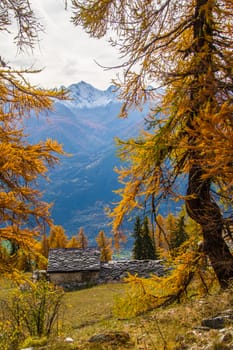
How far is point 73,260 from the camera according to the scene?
3731 centimetres

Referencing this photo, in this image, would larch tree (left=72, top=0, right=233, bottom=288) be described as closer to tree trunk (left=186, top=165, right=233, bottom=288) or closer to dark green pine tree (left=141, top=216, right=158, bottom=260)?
tree trunk (left=186, top=165, right=233, bottom=288)

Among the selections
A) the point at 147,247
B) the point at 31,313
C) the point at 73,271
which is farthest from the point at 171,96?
the point at 147,247

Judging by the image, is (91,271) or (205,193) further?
(91,271)

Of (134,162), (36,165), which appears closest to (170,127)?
(134,162)

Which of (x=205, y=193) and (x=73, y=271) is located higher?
(x=205, y=193)

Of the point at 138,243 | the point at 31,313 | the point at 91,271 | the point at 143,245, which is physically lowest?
the point at 31,313

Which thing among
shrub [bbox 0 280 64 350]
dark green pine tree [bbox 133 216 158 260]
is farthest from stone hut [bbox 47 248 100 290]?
shrub [bbox 0 280 64 350]

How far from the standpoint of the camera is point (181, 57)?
8648mm

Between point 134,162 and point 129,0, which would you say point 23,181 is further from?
point 129,0

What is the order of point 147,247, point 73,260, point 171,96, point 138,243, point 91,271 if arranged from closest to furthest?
point 171,96 → point 91,271 → point 73,260 → point 147,247 → point 138,243

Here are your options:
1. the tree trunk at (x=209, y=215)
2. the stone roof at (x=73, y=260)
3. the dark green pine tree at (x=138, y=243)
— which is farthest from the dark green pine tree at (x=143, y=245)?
the tree trunk at (x=209, y=215)

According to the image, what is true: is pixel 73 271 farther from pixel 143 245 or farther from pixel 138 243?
pixel 143 245

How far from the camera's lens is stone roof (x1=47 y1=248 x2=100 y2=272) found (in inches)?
1404

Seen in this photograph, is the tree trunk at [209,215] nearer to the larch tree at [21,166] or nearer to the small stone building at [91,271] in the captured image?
the larch tree at [21,166]
